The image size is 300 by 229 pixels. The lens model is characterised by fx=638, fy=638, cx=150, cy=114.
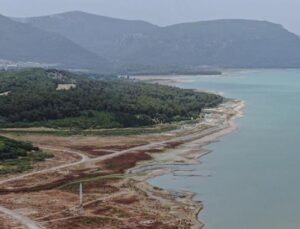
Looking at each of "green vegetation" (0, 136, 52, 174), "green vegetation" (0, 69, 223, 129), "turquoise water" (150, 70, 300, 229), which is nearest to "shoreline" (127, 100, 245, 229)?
"turquoise water" (150, 70, 300, 229)

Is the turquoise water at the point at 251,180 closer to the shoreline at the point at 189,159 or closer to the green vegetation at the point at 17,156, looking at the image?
the shoreline at the point at 189,159

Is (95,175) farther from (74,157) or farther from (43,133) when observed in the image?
(43,133)

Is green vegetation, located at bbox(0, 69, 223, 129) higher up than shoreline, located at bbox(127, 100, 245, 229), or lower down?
higher up

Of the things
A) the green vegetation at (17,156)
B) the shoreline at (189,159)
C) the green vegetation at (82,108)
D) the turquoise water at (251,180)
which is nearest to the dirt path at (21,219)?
the shoreline at (189,159)

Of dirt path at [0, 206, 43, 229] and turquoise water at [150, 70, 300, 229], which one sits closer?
dirt path at [0, 206, 43, 229]

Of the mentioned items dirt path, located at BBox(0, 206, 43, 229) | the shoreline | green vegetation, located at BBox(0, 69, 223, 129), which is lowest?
dirt path, located at BBox(0, 206, 43, 229)

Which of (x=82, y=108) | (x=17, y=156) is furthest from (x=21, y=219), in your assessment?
(x=82, y=108)

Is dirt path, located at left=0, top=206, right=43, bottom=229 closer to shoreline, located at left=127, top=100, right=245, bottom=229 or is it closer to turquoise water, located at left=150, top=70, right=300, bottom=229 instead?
shoreline, located at left=127, top=100, right=245, bottom=229
